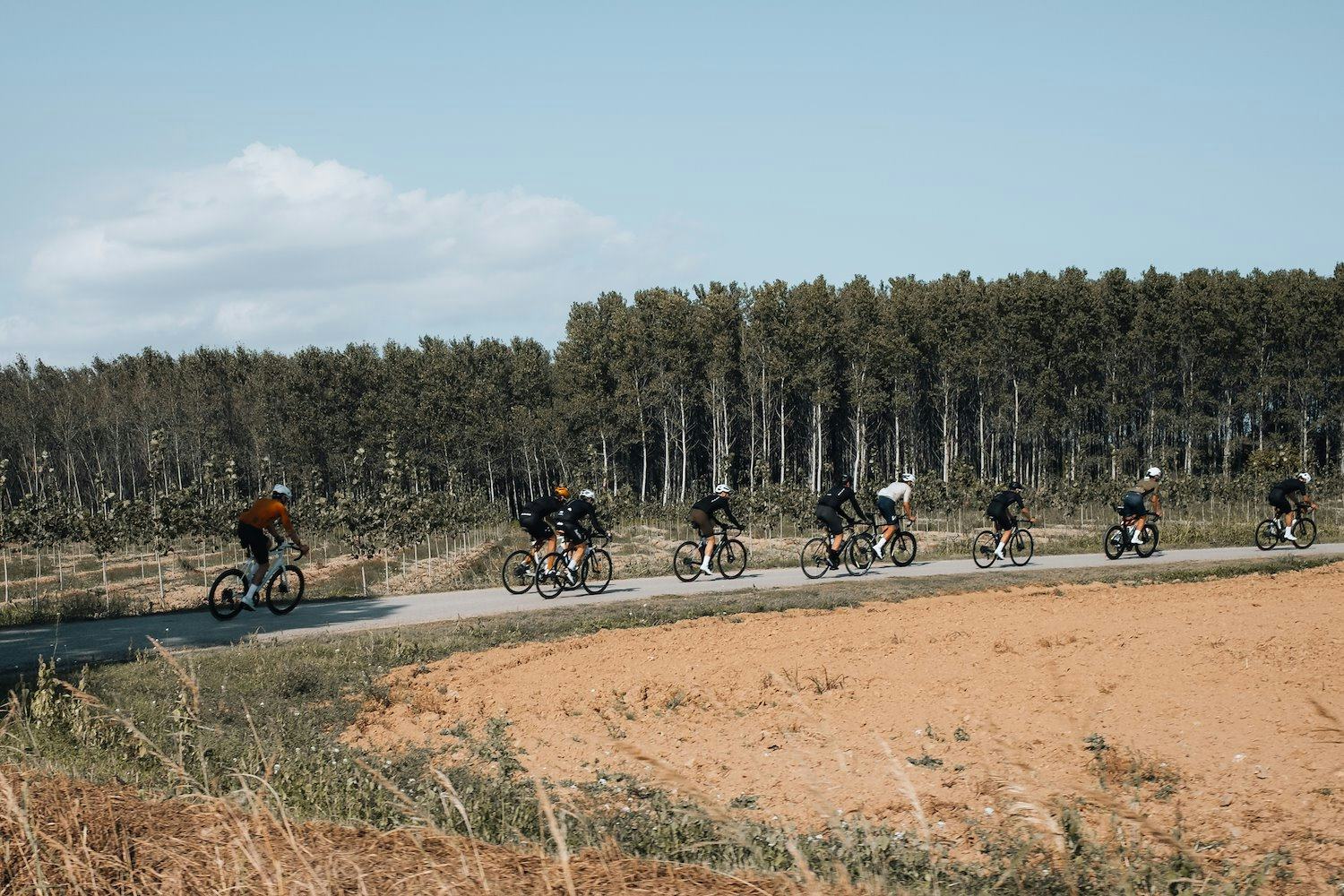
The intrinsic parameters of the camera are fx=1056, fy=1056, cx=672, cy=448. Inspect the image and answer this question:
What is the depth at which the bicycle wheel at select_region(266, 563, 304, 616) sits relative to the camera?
57.4 feet

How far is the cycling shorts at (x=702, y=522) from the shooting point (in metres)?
21.0

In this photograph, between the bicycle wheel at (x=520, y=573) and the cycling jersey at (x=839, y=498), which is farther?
the cycling jersey at (x=839, y=498)

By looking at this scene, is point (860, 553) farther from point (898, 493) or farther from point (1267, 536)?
point (1267, 536)

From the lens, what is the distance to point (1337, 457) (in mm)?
77125

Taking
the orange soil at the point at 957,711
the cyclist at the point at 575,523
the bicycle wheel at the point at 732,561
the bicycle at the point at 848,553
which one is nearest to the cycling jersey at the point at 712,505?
the bicycle wheel at the point at 732,561

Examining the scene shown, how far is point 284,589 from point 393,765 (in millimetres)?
11439

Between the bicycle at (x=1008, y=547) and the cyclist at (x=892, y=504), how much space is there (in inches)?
88.5

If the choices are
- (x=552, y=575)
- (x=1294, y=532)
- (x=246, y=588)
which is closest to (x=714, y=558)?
(x=552, y=575)

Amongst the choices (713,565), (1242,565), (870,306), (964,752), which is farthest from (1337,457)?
(964,752)

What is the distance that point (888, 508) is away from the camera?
22.3 metres

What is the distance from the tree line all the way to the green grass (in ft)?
155

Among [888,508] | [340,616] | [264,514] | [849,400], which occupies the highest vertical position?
[849,400]

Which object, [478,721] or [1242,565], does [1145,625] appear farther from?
[1242,565]

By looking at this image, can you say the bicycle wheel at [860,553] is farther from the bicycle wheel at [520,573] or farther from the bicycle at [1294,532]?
the bicycle at [1294,532]
